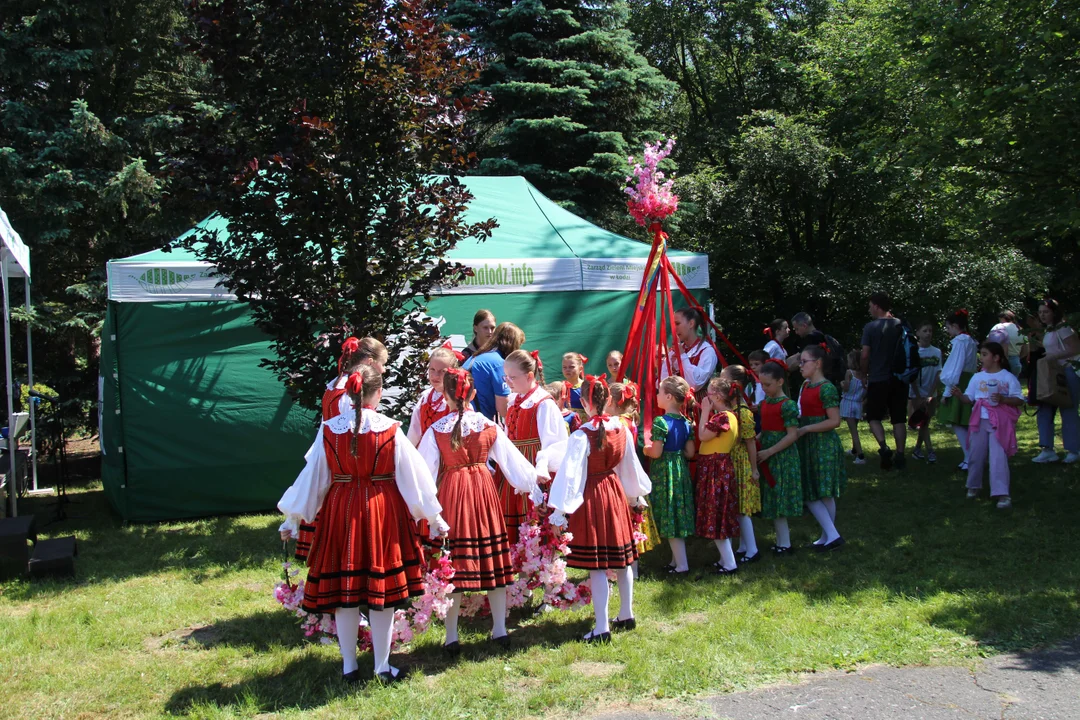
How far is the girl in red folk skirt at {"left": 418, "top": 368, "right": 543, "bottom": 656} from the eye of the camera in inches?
171

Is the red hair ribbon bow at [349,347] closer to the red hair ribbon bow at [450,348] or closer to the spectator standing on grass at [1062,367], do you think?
the red hair ribbon bow at [450,348]

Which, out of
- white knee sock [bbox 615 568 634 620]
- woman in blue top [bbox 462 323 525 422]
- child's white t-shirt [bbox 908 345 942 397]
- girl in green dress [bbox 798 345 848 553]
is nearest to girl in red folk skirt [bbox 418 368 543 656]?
white knee sock [bbox 615 568 634 620]

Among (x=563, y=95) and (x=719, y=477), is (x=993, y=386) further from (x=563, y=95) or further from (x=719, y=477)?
(x=563, y=95)

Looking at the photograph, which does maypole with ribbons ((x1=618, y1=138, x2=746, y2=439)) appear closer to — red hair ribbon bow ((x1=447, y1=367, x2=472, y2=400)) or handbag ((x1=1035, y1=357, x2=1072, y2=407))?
red hair ribbon bow ((x1=447, y1=367, x2=472, y2=400))

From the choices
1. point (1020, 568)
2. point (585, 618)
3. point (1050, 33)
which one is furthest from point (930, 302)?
point (585, 618)

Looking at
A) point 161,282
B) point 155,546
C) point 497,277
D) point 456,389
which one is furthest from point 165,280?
point 456,389

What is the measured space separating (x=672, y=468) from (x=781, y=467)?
901 millimetres

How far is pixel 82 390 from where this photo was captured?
1133 cm

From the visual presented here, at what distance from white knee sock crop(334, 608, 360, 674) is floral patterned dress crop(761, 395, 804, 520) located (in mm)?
3184

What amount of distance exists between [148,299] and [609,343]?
14.9ft

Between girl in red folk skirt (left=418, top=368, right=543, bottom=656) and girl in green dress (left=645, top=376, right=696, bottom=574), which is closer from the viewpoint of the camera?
girl in red folk skirt (left=418, top=368, right=543, bottom=656)

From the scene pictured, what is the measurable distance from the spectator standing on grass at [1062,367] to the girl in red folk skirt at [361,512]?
22.1ft

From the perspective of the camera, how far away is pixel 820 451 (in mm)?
6133

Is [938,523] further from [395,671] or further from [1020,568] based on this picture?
[395,671]
